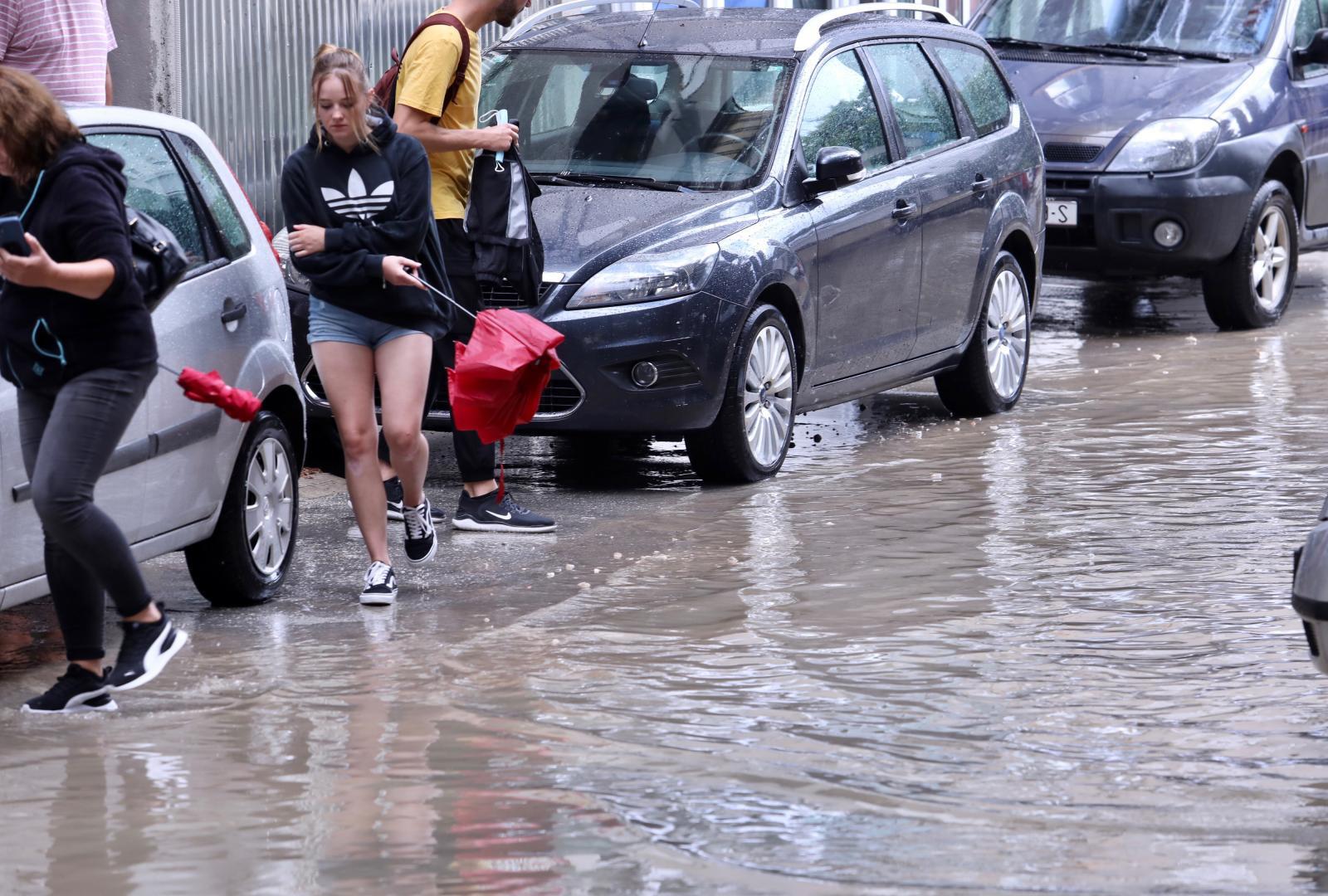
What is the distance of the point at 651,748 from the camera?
A: 18.2 ft

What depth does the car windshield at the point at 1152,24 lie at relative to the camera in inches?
560

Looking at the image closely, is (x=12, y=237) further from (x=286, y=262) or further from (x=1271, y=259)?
(x=1271, y=259)

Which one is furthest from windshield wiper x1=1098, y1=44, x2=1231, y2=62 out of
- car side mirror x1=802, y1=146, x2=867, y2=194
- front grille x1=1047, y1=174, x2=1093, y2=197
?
car side mirror x1=802, y1=146, x2=867, y2=194

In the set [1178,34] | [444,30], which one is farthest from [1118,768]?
[1178,34]

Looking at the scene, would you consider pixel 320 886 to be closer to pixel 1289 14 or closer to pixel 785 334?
pixel 785 334

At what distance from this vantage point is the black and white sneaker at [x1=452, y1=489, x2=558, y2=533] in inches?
334

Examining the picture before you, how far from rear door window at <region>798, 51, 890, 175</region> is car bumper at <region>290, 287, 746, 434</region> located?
1178 millimetres

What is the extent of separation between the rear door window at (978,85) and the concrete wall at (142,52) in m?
3.57

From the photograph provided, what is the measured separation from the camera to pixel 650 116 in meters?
9.88

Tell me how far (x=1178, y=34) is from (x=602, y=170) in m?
5.85

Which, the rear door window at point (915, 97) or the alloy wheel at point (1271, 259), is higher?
the rear door window at point (915, 97)

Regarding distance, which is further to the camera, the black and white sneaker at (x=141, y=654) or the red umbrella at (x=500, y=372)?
the red umbrella at (x=500, y=372)

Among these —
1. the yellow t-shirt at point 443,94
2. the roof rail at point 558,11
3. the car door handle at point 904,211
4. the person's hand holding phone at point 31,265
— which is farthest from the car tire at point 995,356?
the person's hand holding phone at point 31,265

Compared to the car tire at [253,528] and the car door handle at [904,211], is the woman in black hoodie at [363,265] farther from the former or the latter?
the car door handle at [904,211]
